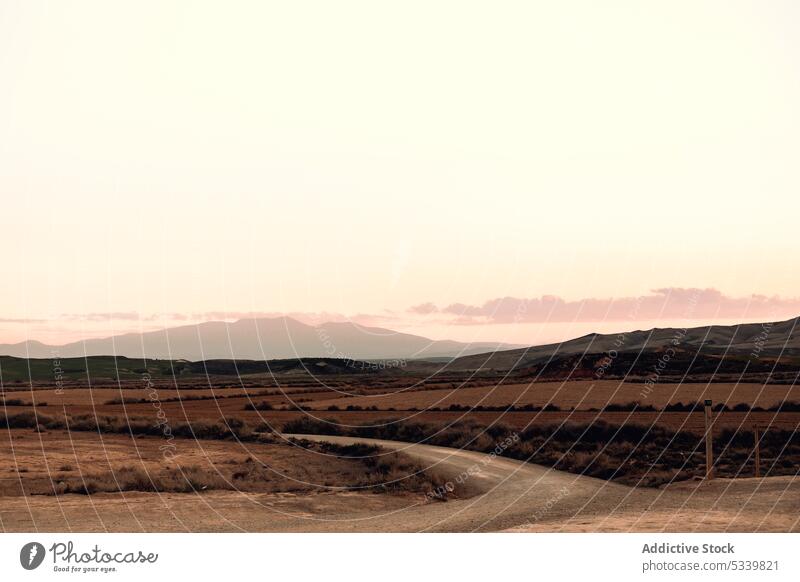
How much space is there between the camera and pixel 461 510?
29.5 meters

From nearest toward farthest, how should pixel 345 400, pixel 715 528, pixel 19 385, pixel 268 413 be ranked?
pixel 715 528 → pixel 268 413 → pixel 345 400 → pixel 19 385

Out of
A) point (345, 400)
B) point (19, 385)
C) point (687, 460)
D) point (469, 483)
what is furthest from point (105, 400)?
point (687, 460)

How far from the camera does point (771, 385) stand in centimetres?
6706

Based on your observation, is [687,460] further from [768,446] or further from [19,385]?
[19,385]

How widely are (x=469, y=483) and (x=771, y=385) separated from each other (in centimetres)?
4141
